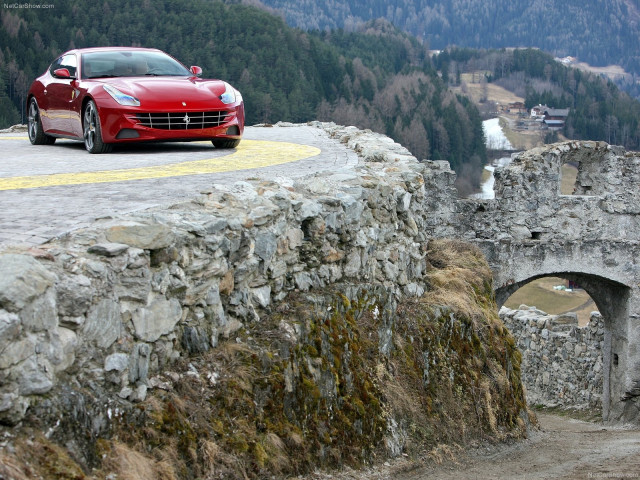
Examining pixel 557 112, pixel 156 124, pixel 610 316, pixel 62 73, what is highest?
pixel 62 73

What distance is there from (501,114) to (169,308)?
15532 cm

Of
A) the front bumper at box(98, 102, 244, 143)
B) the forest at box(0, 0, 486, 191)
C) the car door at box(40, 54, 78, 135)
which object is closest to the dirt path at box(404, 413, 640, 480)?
the front bumper at box(98, 102, 244, 143)

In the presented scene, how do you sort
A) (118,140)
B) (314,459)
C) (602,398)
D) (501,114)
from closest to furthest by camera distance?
(314,459) → (118,140) → (602,398) → (501,114)

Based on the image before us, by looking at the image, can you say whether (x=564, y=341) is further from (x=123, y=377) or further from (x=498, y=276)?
(x=123, y=377)

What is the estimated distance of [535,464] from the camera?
827cm

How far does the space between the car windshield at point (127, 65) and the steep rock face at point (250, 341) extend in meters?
4.31

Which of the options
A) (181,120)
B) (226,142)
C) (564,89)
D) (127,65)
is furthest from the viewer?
(564,89)

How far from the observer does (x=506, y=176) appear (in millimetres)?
17922

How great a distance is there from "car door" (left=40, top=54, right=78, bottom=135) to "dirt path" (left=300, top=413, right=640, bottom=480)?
6730mm

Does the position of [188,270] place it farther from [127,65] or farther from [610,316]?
[610,316]

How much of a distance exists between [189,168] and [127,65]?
9.98ft

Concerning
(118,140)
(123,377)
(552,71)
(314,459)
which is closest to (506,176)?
(118,140)

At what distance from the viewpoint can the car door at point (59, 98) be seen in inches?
459

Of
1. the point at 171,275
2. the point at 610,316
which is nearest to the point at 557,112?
the point at 610,316
